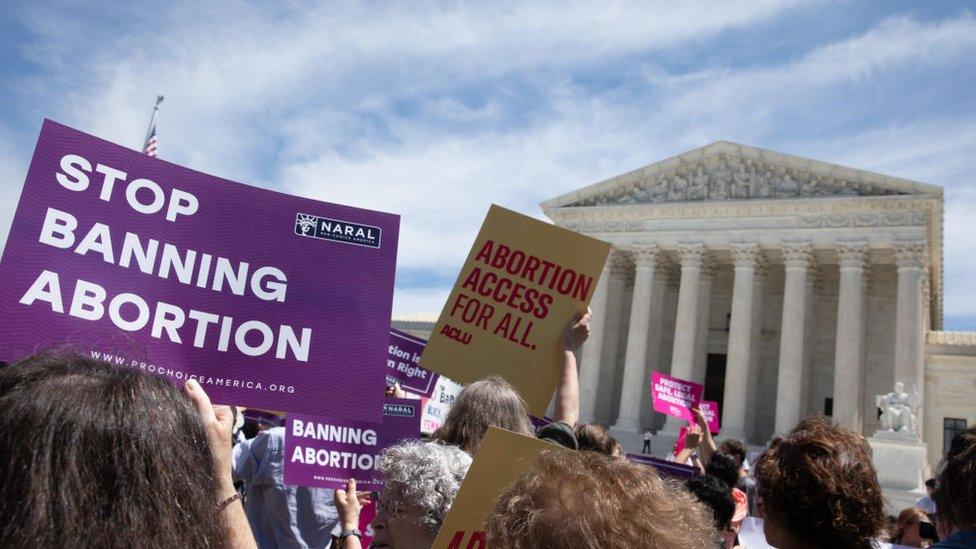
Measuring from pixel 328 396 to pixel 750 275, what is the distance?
123 feet

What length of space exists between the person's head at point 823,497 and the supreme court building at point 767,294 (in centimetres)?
3403

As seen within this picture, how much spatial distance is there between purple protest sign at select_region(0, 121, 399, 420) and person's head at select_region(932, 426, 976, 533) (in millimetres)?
2577

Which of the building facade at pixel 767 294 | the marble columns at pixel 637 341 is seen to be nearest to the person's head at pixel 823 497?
the building facade at pixel 767 294

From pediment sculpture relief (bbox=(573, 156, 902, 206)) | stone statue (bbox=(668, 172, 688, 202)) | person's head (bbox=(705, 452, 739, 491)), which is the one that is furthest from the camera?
stone statue (bbox=(668, 172, 688, 202))

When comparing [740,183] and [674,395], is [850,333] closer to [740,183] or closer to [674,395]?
[740,183]

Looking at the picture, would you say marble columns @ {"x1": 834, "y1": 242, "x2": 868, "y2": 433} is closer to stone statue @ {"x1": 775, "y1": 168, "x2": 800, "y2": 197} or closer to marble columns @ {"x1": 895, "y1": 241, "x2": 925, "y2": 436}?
marble columns @ {"x1": 895, "y1": 241, "x2": 925, "y2": 436}

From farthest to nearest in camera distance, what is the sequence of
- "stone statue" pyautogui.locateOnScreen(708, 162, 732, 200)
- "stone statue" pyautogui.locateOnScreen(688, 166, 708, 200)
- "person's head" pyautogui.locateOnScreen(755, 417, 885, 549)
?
"stone statue" pyautogui.locateOnScreen(688, 166, 708, 200) → "stone statue" pyautogui.locateOnScreen(708, 162, 732, 200) → "person's head" pyautogui.locateOnScreen(755, 417, 885, 549)

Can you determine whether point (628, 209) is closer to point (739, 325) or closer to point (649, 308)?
point (649, 308)

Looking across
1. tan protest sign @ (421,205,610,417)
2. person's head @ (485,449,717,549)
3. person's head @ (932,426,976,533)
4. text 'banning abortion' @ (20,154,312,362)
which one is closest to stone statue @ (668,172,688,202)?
tan protest sign @ (421,205,610,417)

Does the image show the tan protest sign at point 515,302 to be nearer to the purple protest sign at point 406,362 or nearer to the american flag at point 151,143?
the purple protest sign at point 406,362

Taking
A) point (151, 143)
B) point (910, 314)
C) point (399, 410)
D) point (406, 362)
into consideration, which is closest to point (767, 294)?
point (910, 314)

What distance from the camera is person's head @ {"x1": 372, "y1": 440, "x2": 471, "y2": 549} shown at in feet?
11.0

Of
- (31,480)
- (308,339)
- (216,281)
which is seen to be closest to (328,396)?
(308,339)

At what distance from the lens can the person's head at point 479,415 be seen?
415cm
